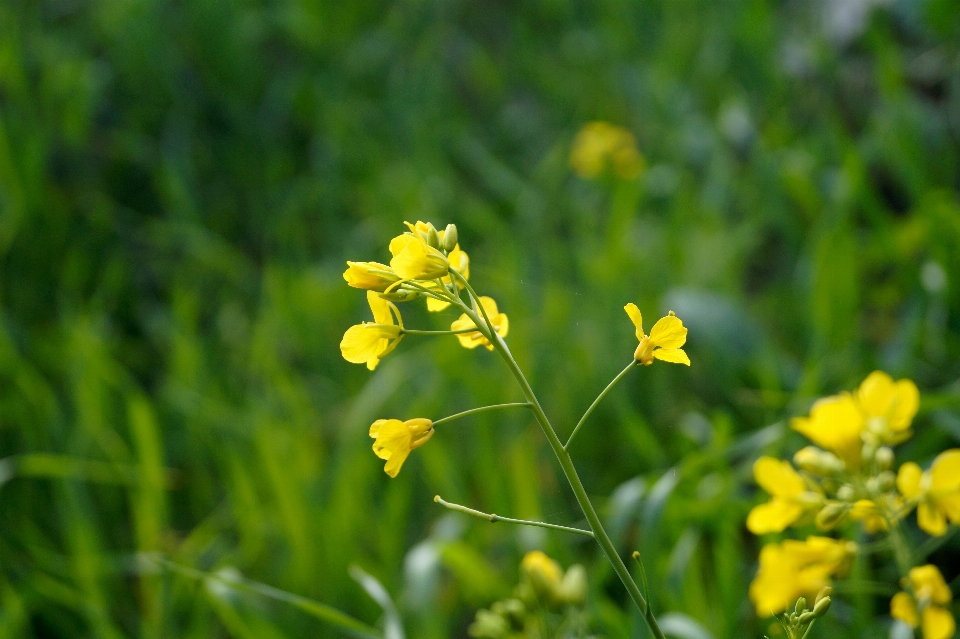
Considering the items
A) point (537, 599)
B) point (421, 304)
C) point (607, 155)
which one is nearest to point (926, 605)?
point (537, 599)

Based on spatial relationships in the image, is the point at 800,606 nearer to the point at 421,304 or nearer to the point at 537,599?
the point at 537,599

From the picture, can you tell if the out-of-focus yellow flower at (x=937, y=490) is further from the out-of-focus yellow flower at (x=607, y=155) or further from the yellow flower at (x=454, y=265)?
the out-of-focus yellow flower at (x=607, y=155)

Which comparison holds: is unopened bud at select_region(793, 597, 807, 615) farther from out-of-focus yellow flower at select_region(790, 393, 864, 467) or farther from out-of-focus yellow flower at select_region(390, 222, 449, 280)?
out-of-focus yellow flower at select_region(390, 222, 449, 280)

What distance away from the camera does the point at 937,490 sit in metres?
0.72

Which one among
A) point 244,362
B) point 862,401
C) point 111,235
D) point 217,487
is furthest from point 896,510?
point 111,235

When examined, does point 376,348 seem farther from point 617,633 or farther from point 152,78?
point 152,78

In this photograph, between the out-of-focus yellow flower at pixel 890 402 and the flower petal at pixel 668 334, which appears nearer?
the flower petal at pixel 668 334

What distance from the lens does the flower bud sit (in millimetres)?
728

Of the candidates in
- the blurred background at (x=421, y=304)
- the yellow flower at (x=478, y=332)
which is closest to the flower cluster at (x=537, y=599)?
the blurred background at (x=421, y=304)

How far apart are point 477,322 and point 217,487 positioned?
1493mm

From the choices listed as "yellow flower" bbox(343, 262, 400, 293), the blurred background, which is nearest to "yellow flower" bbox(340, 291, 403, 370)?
"yellow flower" bbox(343, 262, 400, 293)

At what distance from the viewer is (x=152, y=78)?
10.2 feet

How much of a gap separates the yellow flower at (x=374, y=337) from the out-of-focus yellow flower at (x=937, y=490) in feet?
1.54

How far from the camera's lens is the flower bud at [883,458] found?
0.73m
